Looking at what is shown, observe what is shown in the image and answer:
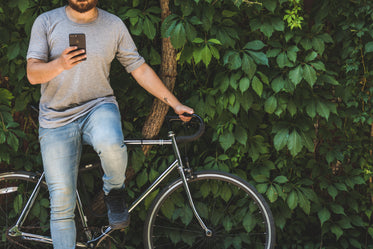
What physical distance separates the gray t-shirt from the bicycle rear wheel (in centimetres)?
55

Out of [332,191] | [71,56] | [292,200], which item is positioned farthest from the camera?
[332,191]

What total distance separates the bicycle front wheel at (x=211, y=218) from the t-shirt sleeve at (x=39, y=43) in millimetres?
1113

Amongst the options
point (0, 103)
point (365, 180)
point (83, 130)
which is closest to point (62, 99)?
point (83, 130)

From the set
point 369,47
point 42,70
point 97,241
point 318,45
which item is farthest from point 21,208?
point 369,47

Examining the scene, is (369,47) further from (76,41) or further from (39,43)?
(39,43)

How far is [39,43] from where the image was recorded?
251 cm

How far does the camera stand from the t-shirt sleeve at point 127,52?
9.07 feet

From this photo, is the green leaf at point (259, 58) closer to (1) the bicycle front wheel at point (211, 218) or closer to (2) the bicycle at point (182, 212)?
(2) the bicycle at point (182, 212)

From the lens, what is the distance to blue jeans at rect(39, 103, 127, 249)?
8.23ft

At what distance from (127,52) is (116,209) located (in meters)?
0.95

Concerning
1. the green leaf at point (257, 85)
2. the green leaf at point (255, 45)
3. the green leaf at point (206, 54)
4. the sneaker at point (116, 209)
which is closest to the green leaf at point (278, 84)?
the green leaf at point (257, 85)

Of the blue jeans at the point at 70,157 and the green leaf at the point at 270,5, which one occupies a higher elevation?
the green leaf at the point at 270,5

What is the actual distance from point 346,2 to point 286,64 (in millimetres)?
657

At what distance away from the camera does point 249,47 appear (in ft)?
9.74
